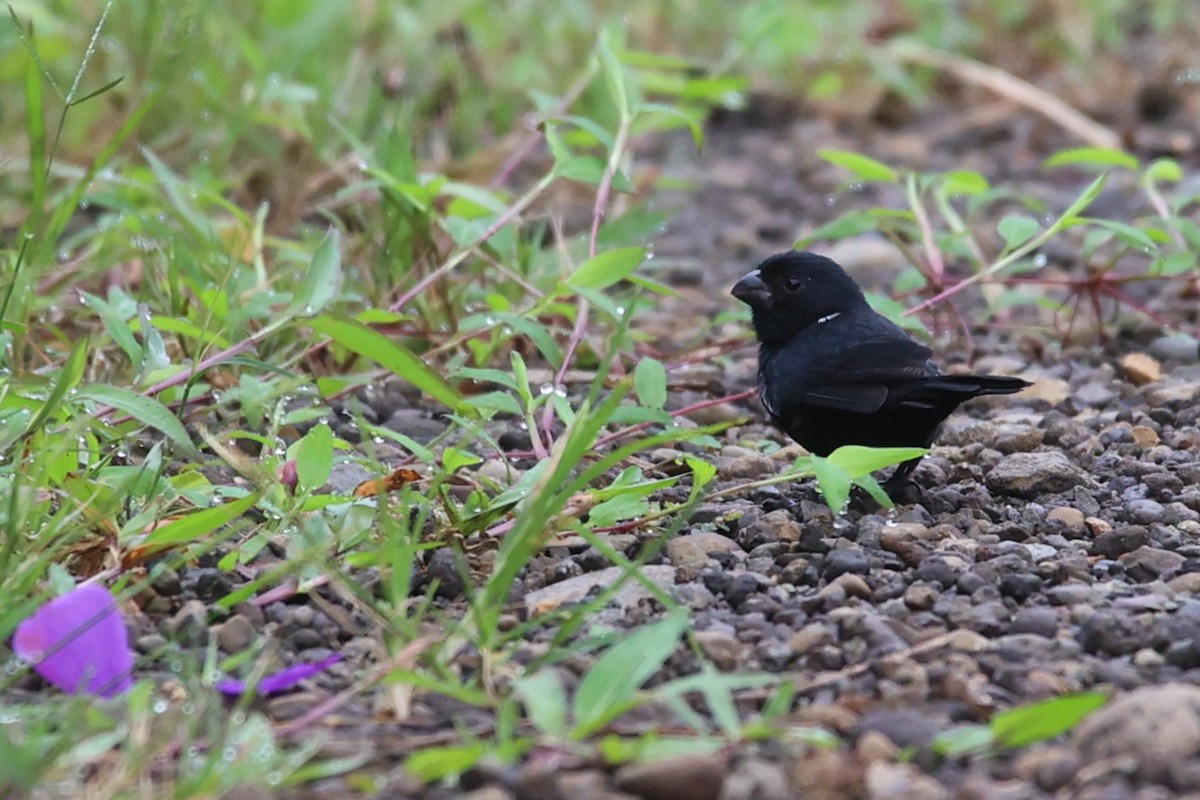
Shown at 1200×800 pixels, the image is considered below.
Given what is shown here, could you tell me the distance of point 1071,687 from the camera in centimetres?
226

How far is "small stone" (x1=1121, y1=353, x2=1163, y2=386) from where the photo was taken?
A: 400 centimetres

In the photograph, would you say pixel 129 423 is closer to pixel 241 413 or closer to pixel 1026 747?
pixel 241 413

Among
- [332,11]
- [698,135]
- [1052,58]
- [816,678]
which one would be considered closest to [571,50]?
[332,11]

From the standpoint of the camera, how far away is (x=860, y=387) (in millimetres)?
3359

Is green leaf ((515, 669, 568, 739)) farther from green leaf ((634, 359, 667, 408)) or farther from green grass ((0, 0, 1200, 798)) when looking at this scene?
green leaf ((634, 359, 667, 408))

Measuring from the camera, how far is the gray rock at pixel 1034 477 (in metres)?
3.19

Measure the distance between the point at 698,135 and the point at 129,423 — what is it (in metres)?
1.61

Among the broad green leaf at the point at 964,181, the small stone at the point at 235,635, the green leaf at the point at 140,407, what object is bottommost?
the small stone at the point at 235,635

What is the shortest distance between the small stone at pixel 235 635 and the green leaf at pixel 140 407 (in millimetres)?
420

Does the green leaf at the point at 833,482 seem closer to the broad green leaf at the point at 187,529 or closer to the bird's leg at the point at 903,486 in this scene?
the bird's leg at the point at 903,486

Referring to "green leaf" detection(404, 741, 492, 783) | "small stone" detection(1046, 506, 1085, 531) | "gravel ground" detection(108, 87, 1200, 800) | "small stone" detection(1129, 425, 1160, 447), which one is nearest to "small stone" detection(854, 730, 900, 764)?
"gravel ground" detection(108, 87, 1200, 800)

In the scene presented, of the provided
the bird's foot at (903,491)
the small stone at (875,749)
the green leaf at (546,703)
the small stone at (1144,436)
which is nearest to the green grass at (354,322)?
the green leaf at (546,703)

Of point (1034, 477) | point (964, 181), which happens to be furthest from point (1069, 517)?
point (964, 181)

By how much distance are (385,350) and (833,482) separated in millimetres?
800
